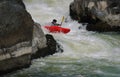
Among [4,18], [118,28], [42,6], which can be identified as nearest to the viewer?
[4,18]

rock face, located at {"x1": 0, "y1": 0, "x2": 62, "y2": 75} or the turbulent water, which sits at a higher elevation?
rock face, located at {"x1": 0, "y1": 0, "x2": 62, "y2": 75}

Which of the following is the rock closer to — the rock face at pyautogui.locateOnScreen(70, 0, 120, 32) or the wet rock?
the wet rock

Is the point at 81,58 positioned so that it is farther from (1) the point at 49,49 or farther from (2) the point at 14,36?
(2) the point at 14,36

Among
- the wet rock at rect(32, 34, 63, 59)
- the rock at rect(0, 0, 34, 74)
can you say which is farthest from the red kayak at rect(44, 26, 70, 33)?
the rock at rect(0, 0, 34, 74)

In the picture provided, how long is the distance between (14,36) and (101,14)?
7523 millimetres

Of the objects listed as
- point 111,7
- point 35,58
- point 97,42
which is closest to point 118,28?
point 111,7

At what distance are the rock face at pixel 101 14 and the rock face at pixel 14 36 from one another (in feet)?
20.9

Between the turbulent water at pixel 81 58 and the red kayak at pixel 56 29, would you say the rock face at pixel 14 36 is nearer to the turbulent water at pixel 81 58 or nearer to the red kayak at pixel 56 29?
the turbulent water at pixel 81 58

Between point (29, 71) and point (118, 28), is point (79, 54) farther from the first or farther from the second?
point (118, 28)

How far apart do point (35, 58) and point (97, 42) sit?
306cm

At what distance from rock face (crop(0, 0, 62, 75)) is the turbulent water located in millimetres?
302

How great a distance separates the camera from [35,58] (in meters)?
12.2

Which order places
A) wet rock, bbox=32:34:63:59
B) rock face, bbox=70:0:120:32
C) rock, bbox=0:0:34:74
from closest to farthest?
rock, bbox=0:0:34:74, wet rock, bbox=32:34:63:59, rock face, bbox=70:0:120:32

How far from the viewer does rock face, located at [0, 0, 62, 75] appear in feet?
34.3
